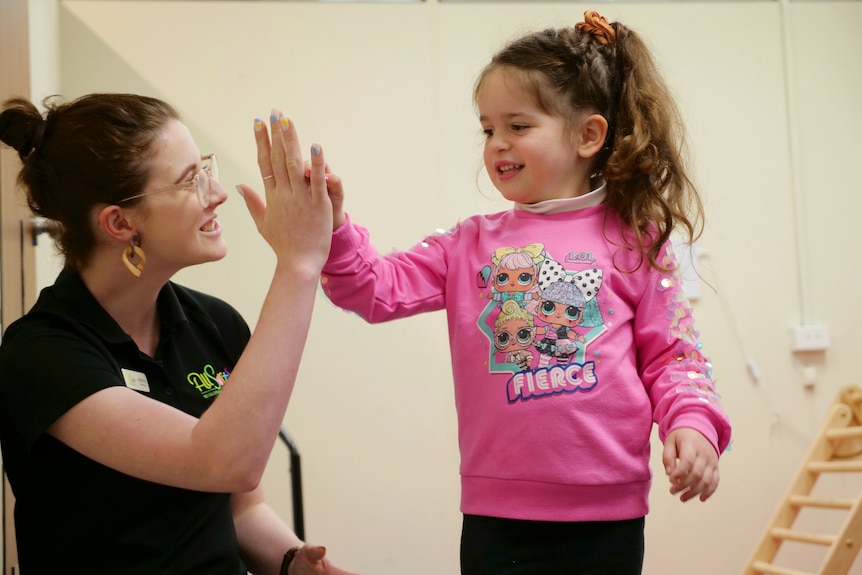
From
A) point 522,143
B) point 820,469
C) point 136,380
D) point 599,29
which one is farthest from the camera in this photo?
point 820,469

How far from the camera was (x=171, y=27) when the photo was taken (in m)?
3.73

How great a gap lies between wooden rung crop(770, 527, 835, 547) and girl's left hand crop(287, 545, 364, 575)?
244 cm

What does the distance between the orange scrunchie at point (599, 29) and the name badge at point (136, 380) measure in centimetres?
104

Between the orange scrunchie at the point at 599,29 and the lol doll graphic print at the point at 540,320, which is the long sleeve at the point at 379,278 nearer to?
the lol doll graphic print at the point at 540,320

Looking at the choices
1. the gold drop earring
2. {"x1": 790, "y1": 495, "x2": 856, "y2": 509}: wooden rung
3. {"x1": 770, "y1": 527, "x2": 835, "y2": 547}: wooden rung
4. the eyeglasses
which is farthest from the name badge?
{"x1": 790, "y1": 495, "x2": 856, "y2": 509}: wooden rung

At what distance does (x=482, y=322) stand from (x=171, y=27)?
274 cm

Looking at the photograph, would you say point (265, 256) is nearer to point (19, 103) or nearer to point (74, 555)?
point (19, 103)

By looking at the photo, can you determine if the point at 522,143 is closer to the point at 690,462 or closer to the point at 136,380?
the point at 690,462

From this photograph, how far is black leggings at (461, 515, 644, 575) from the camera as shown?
1443 millimetres

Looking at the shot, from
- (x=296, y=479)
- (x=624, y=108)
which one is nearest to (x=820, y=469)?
(x=296, y=479)

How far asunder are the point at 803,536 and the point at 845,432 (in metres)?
0.47

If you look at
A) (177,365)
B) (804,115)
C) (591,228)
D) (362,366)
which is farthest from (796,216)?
(177,365)

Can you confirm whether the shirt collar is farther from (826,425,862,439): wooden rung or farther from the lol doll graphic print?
(826,425,862,439): wooden rung

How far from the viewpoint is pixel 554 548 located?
57.1 inches
